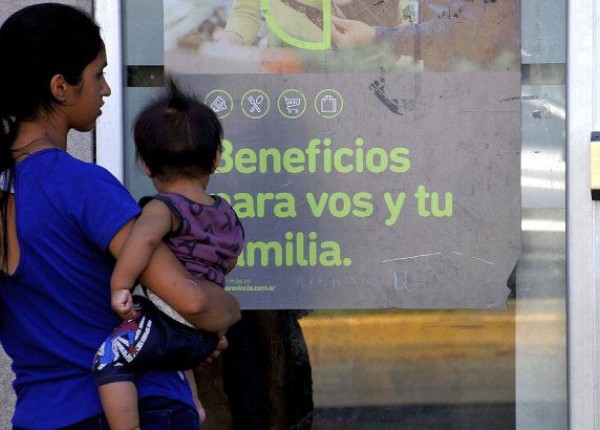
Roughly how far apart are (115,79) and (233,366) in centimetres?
121

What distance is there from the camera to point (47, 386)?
7.32ft

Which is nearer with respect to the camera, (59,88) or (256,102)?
(59,88)

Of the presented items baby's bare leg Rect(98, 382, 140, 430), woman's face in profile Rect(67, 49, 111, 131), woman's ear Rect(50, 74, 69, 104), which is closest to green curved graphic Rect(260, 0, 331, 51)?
woman's face in profile Rect(67, 49, 111, 131)

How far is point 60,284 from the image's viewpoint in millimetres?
2195

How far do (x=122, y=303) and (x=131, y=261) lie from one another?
0.10m

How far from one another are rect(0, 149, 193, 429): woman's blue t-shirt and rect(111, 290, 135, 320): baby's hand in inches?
1.0

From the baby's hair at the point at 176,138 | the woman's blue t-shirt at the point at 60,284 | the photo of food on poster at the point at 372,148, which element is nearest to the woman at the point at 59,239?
the woman's blue t-shirt at the point at 60,284

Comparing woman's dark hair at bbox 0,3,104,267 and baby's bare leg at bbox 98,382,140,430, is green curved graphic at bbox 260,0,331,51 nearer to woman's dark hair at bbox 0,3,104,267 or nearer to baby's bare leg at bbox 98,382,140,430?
woman's dark hair at bbox 0,3,104,267

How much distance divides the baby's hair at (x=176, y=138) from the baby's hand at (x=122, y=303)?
476 millimetres

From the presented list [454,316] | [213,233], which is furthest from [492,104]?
[213,233]

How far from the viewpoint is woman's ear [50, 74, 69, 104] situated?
2227 mm

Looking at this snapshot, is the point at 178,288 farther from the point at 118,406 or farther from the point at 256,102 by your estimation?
the point at 256,102

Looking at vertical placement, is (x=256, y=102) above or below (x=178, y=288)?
above

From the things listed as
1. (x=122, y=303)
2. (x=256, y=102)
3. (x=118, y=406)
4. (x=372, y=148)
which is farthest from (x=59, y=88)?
(x=372, y=148)
